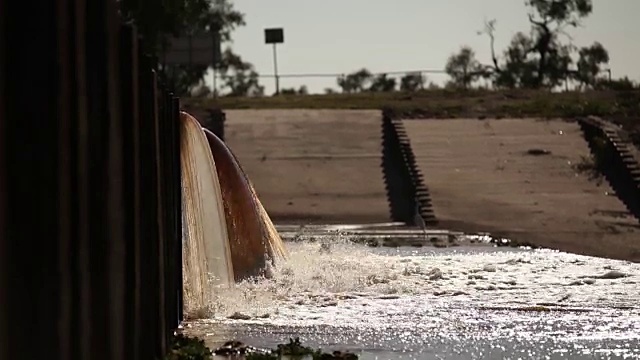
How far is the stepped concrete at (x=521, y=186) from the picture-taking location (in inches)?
1200

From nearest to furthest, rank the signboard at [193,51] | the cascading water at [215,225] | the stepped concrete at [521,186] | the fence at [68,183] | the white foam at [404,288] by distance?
the fence at [68,183]
the white foam at [404,288]
the cascading water at [215,225]
the stepped concrete at [521,186]
the signboard at [193,51]

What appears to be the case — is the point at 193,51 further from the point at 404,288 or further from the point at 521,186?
the point at 404,288

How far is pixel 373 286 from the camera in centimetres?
1716

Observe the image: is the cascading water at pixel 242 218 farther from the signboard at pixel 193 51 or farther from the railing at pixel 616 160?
the signboard at pixel 193 51

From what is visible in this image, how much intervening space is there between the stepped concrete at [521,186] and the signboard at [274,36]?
944 inches

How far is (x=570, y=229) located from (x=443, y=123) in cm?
1546

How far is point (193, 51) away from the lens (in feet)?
217

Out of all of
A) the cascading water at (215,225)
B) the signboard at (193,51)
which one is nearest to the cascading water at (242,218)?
the cascading water at (215,225)

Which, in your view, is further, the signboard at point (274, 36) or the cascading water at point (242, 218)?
the signboard at point (274, 36)

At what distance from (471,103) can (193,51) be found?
18823 millimetres

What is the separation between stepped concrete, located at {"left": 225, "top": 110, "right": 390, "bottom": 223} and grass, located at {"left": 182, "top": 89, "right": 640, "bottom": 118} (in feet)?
8.36

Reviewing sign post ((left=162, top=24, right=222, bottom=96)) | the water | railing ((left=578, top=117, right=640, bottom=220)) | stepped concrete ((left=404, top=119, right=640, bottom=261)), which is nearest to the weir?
the water

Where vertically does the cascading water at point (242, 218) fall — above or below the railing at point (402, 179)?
above

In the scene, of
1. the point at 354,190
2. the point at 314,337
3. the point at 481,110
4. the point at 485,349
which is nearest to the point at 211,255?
the point at 314,337
